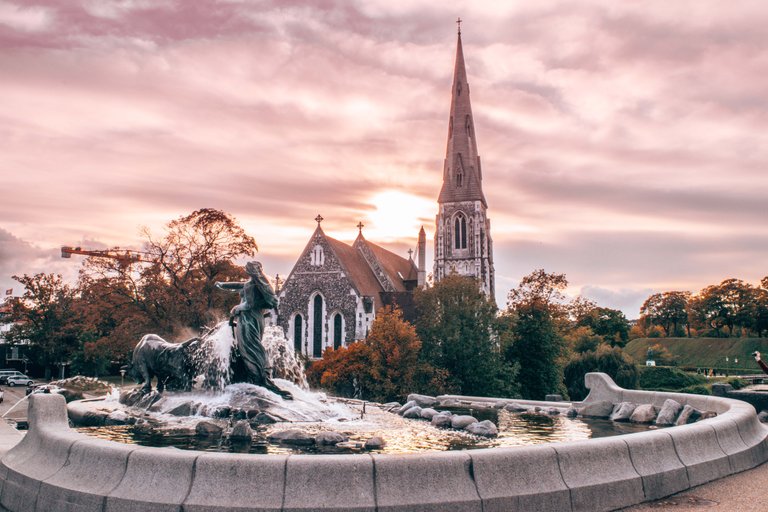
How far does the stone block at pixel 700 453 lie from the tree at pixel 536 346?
35.5m

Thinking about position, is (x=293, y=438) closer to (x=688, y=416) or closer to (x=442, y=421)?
(x=442, y=421)

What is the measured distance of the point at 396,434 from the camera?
35.9ft

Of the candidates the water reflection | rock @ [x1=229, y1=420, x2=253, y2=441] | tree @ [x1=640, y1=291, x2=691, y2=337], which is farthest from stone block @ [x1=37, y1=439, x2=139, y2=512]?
tree @ [x1=640, y1=291, x2=691, y2=337]

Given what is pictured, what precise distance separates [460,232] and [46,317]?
4310 cm

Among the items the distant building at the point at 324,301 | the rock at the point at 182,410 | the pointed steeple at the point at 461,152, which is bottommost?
the rock at the point at 182,410

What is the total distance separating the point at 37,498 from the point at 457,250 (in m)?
65.0

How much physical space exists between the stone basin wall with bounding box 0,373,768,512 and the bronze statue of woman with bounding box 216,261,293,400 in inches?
235

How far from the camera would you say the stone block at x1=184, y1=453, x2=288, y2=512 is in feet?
18.5

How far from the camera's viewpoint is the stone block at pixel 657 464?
7.06 metres

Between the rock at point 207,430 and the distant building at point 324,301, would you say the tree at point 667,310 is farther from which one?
the rock at point 207,430

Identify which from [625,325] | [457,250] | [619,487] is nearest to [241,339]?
[619,487]

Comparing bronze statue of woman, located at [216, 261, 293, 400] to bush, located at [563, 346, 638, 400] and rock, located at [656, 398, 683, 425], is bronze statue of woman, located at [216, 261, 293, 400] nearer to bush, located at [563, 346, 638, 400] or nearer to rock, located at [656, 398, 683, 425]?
rock, located at [656, 398, 683, 425]

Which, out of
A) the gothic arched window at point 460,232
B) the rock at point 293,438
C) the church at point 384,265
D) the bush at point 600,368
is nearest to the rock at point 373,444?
the rock at point 293,438

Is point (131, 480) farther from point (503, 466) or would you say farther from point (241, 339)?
point (241, 339)
